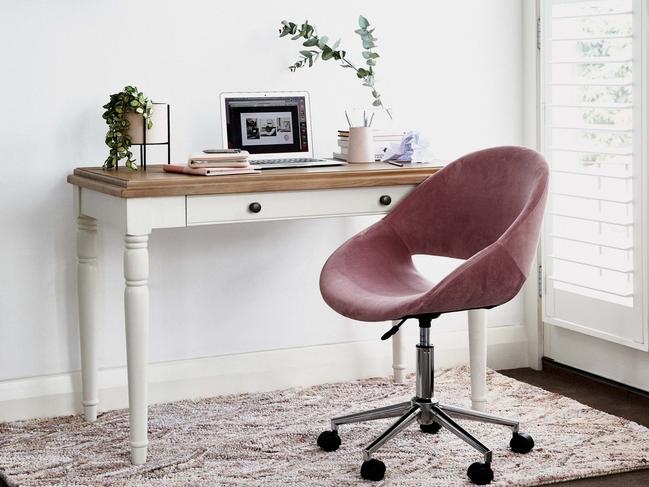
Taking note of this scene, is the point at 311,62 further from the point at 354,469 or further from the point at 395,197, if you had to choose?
the point at 354,469

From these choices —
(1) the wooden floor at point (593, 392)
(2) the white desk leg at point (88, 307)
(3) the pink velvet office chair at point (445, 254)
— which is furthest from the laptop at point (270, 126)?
(1) the wooden floor at point (593, 392)

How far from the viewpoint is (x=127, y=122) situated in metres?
3.30

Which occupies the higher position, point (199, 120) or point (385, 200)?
point (199, 120)

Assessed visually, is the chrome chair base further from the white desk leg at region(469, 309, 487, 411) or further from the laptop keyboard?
the laptop keyboard

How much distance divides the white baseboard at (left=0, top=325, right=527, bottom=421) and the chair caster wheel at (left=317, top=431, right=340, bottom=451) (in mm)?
718

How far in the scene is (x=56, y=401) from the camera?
11.5 ft

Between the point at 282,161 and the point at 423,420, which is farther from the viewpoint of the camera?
the point at 282,161

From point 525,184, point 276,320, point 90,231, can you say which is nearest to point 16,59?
point 90,231

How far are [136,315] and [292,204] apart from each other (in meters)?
0.56

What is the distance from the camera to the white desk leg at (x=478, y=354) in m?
3.35

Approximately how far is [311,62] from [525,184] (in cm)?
98

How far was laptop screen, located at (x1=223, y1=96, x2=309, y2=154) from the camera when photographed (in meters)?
3.53

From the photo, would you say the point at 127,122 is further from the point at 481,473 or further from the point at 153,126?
the point at 481,473

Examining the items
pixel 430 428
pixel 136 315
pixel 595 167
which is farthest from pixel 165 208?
pixel 595 167
